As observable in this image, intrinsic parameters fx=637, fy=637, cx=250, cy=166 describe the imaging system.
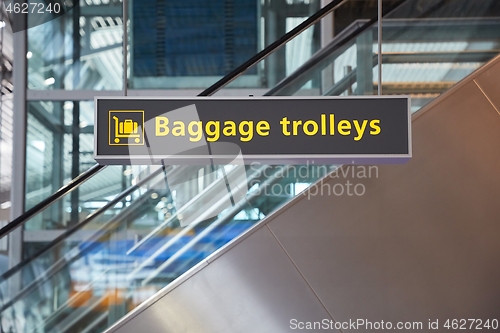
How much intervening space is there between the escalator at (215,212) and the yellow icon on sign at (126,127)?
87 cm

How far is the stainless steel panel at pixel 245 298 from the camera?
3439mm

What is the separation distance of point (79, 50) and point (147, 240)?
3.07 meters

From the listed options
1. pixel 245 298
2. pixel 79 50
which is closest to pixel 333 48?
pixel 245 298

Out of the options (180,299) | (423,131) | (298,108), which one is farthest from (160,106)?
(423,131)

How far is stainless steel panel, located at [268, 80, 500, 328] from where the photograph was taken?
3.42m

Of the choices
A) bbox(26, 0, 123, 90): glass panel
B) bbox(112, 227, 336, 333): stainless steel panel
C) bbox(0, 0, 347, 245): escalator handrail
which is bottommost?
bbox(112, 227, 336, 333): stainless steel panel

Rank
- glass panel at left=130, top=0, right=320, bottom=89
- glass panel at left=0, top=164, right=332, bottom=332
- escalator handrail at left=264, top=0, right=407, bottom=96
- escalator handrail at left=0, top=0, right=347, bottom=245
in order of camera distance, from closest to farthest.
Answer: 1. escalator handrail at left=0, top=0, right=347, bottom=245
2. glass panel at left=0, top=164, right=332, bottom=332
3. escalator handrail at left=264, top=0, right=407, bottom=96
4. glass panel at left=130, top=0, right=320, bottom=89

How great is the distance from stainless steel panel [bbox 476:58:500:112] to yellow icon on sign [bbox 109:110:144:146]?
203 centimetres

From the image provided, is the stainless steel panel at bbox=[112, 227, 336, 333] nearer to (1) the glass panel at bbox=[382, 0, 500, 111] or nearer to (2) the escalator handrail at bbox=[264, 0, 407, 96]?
(2) the escalator handrail at bbox=[264, 0, 407, 96]

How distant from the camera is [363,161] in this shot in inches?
103

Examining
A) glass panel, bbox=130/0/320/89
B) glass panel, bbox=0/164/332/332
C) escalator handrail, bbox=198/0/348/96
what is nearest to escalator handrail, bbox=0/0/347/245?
escalator handrail, bbox=198/0/348/96

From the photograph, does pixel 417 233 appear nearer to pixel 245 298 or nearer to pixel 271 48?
pixel 245 298

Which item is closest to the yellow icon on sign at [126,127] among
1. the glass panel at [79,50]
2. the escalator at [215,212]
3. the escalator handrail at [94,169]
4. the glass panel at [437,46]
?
the escalator handrail at [94,169]

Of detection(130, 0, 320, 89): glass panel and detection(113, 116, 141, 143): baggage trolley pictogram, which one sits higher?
detection(130, 0, 320, 89): glass panel
